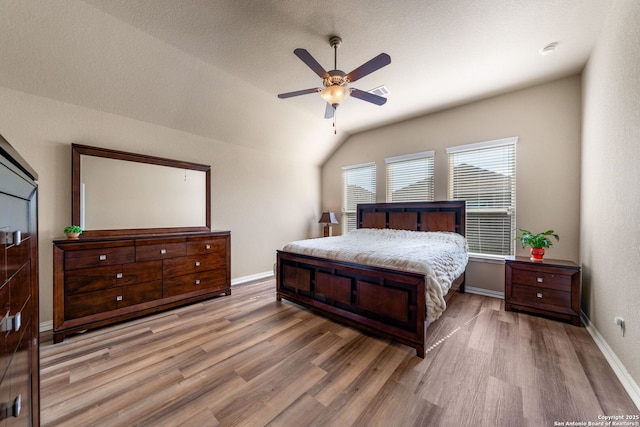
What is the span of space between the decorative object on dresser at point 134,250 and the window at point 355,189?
2.89m

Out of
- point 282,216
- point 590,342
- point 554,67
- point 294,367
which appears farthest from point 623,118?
point 282,216

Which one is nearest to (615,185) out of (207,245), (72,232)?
(207,245)

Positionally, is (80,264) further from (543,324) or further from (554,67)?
(554,67)

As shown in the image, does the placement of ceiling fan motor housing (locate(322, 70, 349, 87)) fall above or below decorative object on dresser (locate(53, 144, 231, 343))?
above

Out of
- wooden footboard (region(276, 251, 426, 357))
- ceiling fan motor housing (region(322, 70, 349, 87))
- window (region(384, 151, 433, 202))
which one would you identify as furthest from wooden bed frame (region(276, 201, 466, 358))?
ceiling fan motor housing (region(322, 70, 349, 87))

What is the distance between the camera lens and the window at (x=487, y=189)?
3.71m

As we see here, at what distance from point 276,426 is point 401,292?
4.73 ft

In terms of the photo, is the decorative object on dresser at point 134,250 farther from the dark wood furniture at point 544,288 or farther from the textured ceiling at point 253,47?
the dark wood furniture at point 544,288

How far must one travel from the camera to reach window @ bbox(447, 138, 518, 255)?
146 inches

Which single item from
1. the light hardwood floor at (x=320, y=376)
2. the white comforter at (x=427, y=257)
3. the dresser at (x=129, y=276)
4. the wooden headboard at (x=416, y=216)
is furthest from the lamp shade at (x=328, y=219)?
the light hardwood floor at (x=320, y=376)

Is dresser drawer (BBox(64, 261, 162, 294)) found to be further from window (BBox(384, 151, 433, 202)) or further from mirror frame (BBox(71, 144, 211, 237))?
window (BBox(384, 151, 433, 202))

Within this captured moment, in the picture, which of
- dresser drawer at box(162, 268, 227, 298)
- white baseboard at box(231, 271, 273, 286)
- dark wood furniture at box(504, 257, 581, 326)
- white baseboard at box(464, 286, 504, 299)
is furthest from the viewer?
white baseboard at box(231, 271, 273, 286)

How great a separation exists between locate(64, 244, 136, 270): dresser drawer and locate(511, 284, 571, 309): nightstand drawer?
186 inches

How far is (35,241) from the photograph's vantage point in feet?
3.92
